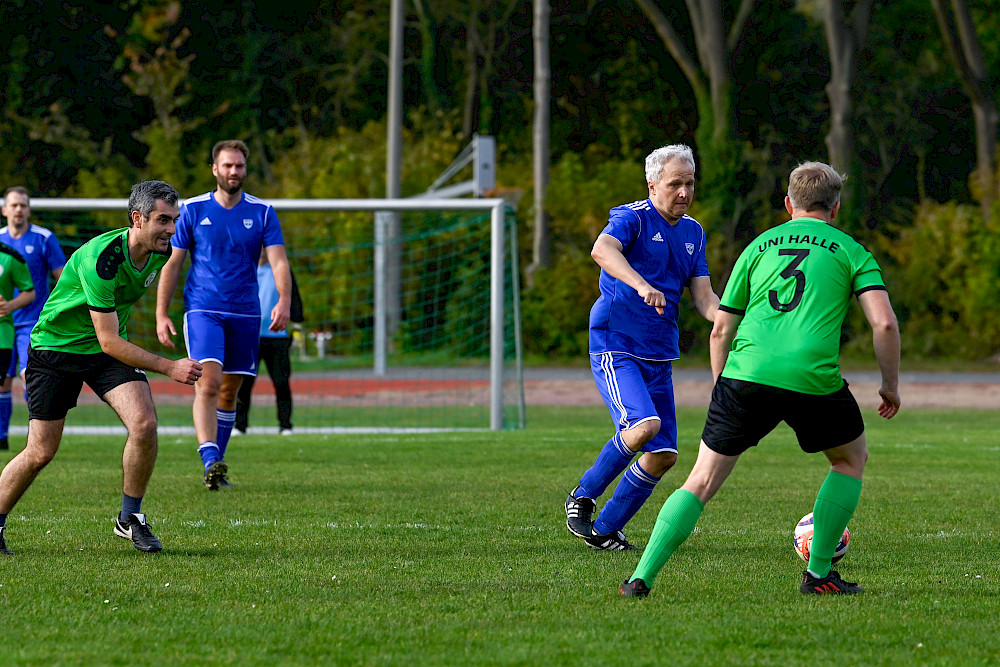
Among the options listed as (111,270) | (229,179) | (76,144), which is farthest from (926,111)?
(111,270)

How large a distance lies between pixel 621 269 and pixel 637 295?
51 centimetres

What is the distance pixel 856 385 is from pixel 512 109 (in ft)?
66.5

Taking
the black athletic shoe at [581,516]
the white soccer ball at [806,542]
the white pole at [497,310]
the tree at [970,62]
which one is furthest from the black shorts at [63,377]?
the tree at [970,62]

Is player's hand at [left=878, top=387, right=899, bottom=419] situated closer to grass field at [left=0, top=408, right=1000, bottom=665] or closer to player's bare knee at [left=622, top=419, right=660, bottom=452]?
grass field at [left=0, top=408, right=1000, bottom=665]

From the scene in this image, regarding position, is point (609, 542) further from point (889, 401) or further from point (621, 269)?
point (889, 401)

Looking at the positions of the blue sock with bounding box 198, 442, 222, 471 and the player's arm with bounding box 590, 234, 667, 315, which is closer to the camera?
the player's arm with bounding box 590, 234, 667, 315

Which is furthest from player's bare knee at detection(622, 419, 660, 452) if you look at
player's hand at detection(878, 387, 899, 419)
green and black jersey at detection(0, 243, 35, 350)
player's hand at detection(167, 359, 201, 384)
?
green and black jersey at detection(0, 243, 35, 350)

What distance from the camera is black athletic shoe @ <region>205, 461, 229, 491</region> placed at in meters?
8.88

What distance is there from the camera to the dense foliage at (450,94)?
33.4 metres

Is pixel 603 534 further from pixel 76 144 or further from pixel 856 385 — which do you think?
pixel 76 144

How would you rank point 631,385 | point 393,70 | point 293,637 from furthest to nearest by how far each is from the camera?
point 393,70, point 631,385, point 293,637

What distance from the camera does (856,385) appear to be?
21.3 meters

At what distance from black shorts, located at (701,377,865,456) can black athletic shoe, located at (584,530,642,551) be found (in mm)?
1610

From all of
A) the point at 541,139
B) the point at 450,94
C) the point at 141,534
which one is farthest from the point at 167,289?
the point at 450,94
